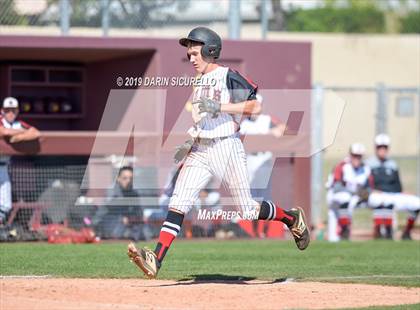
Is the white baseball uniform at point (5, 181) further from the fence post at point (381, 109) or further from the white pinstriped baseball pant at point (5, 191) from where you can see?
the fence post at point (381, 109)

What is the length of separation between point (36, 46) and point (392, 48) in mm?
19618

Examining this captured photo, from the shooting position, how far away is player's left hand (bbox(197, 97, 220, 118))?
8453 millimetres

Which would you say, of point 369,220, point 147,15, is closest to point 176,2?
point 147,15

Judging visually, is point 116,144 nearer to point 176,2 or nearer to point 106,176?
point 106,176

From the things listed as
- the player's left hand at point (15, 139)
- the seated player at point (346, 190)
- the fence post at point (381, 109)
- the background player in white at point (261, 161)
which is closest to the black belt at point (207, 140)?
the player's left hand at point (15, 139)

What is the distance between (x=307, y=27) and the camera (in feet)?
111

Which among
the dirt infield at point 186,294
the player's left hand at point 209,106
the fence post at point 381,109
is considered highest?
the fence post at point 381,109

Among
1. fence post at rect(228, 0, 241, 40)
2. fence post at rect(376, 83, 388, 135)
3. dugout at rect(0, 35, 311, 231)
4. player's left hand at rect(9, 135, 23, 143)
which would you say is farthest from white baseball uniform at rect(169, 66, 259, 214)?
fence post at rect(376, 83, 388, 135)

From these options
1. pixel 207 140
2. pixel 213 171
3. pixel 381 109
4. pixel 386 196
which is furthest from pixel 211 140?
pixel 381 109

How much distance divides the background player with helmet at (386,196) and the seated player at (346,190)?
0.24 meters

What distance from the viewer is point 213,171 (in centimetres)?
891

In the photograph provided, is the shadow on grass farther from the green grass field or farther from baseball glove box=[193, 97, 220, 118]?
baseball glove box=[193, 97, 220, 118]

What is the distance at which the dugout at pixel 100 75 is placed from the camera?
1605 cm

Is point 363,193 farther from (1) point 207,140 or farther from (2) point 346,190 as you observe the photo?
(1) point 207,140
